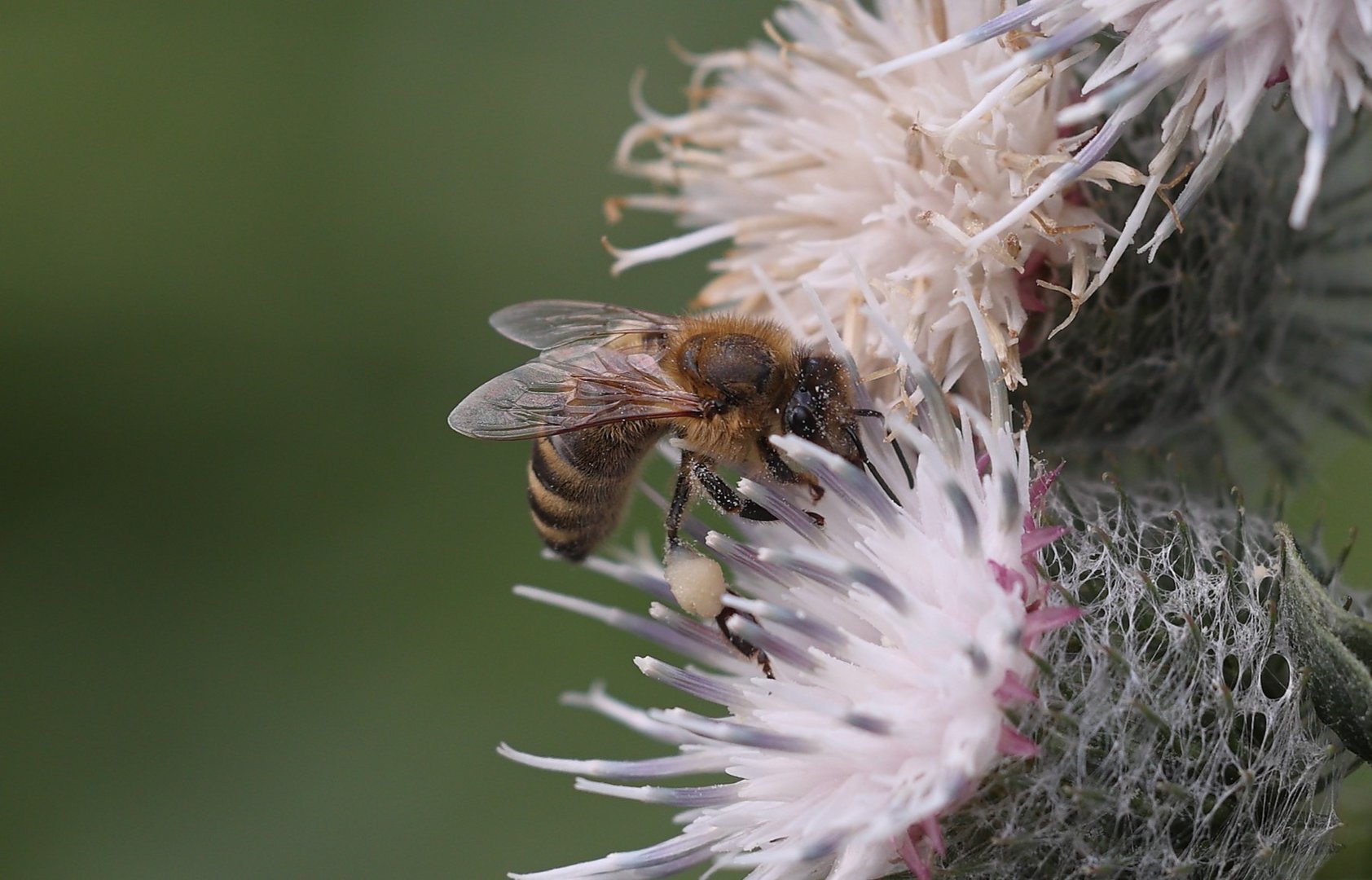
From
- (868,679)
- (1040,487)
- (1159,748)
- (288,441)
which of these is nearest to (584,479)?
(868,679)

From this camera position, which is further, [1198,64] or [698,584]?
[698,584]

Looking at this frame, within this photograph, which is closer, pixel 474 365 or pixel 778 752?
pixel 778 752

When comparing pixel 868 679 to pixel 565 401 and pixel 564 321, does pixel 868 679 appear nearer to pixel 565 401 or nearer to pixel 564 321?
pixel 565 401

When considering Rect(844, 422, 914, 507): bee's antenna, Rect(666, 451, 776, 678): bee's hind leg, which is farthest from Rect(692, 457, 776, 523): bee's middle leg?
Rect(844, 422, 914, 507): bee's antenna

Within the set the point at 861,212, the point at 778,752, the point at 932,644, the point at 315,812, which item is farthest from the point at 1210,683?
the point at 315,812

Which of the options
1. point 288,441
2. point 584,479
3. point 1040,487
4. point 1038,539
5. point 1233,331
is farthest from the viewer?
point 288,441

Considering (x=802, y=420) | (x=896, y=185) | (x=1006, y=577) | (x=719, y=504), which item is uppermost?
(x=896, y=185)

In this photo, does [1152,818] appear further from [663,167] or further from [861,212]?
[663,167]
